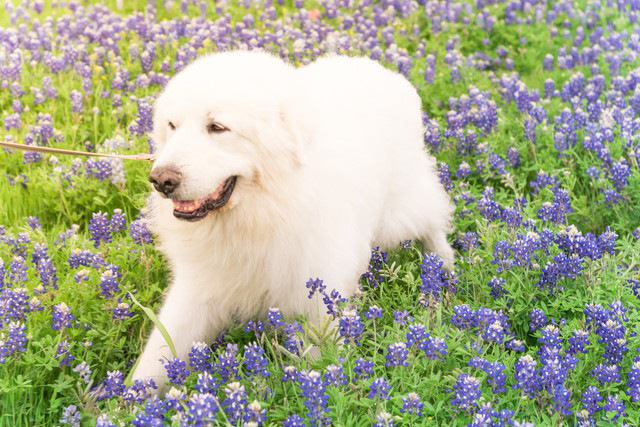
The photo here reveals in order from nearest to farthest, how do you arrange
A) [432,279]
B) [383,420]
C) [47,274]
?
[383,420]
[432,279]
[47,274]

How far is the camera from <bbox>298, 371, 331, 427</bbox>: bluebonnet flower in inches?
110

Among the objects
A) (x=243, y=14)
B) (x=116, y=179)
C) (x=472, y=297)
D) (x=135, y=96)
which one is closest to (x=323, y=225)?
(x=472, y=297)

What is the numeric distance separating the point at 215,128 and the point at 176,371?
94 centimetres

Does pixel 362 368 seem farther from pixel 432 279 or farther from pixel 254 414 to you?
pixel 432 279

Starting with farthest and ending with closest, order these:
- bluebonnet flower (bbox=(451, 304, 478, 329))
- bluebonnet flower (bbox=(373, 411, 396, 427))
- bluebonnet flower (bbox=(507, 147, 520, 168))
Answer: bluebonnet flower (bbox=(507, 147, 520, 168)) → bluebonnet flower (bbox=(451, 304, 478, 329)) → bluebonnet flower (bbox=(373, 411, 396, 427))

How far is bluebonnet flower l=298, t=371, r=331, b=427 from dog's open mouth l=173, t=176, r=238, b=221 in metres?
0.80

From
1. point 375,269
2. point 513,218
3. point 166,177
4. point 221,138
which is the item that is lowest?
point 375,269

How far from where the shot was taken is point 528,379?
9.83 ft

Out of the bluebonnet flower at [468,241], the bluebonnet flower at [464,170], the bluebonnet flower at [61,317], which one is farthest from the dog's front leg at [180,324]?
the bluebonnet flower at [464,170]

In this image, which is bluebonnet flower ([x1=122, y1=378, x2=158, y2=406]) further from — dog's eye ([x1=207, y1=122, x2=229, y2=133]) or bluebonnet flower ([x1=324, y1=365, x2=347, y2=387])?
dog's eye ([x1=207, y1=122, x2=229, y2=133])

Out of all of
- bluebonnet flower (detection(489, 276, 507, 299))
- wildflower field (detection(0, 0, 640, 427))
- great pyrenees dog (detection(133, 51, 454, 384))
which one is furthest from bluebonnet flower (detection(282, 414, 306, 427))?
bluebonnet flower (detection(489, 276, 507, 299))

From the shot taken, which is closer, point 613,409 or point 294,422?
point 294,422

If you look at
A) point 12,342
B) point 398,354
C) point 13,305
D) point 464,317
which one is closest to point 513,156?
point 464,317

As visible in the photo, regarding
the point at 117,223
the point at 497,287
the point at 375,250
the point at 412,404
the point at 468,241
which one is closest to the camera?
the point at 412,404
